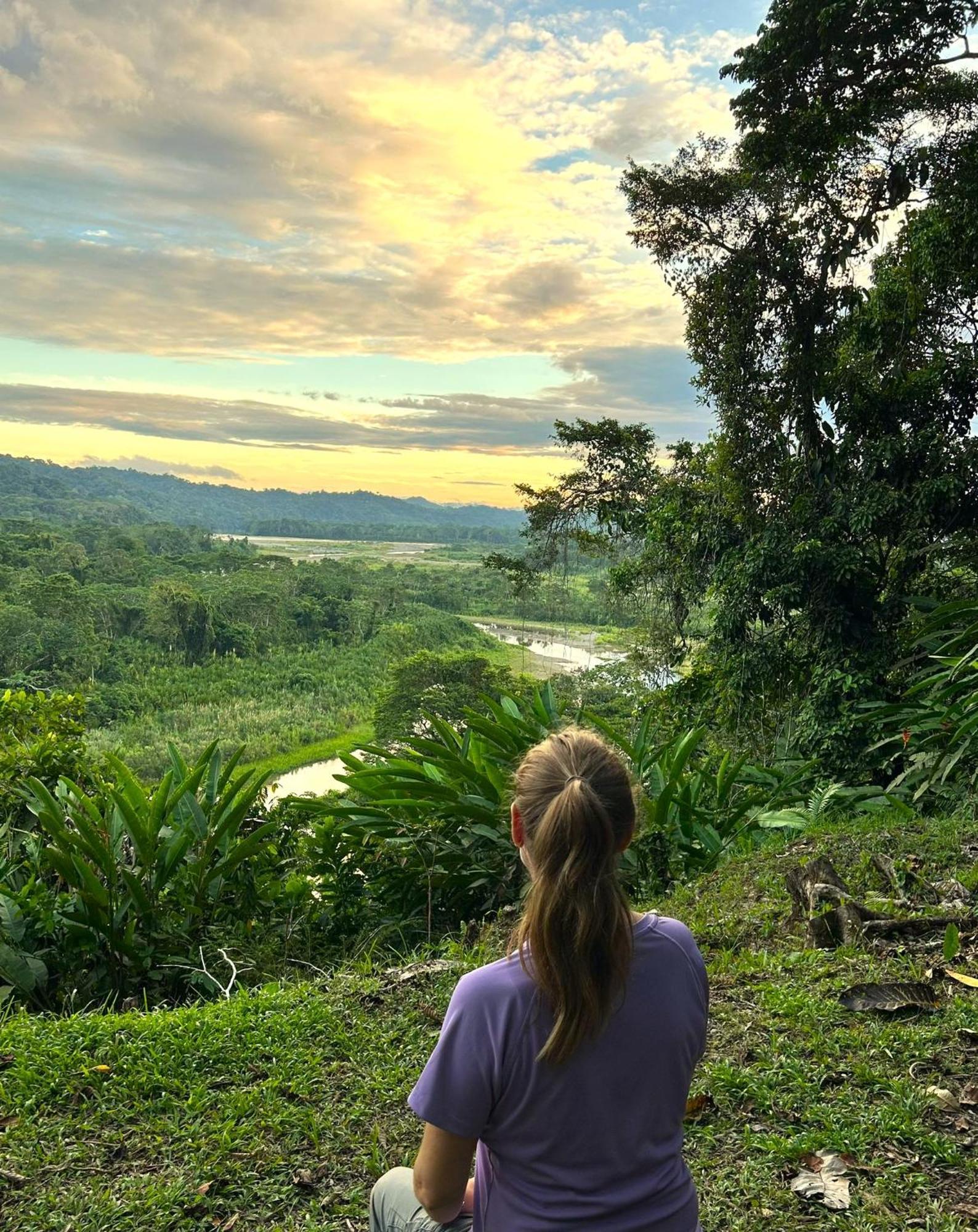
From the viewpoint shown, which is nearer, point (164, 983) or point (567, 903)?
point (567, 903)

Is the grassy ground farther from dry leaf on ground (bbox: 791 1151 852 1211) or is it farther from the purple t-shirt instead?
the purple t-shirt

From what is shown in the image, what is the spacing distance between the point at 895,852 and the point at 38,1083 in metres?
2.75

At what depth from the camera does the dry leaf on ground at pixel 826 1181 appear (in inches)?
59.6

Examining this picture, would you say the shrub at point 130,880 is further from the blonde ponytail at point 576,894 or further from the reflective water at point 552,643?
the reflective water at point 552,643

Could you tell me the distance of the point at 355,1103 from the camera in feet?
6.17

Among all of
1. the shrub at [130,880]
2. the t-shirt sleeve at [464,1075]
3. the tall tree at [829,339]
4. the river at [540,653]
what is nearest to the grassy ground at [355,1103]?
the shrub at [130,880]

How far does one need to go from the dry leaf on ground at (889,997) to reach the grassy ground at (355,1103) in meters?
0.03

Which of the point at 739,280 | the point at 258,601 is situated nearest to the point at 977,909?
the point at 739,280

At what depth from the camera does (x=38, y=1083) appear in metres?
1.88

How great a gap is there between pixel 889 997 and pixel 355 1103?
1.28 m

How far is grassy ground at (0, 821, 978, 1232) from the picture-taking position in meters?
1.55

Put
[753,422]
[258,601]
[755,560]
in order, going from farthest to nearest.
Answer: [258,601], [753,422], [755,560]

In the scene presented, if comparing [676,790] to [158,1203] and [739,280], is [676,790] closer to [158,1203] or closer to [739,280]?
[158,1203]

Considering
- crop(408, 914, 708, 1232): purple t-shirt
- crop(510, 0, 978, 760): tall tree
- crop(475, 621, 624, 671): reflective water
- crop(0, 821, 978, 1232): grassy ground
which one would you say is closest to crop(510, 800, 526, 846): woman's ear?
crop(408, 914, 708, 1232): purple t-shirt
